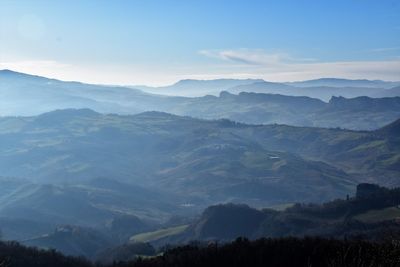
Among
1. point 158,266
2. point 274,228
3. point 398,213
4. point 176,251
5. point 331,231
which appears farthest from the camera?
point 274,228

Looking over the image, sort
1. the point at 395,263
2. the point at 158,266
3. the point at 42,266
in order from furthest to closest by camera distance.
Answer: the point at 42,266 < the point at 158,266 < the point at 395,263

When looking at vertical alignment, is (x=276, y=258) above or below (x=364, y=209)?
above

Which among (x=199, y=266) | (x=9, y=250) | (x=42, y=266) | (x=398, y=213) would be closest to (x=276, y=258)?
(x=199, y=266)

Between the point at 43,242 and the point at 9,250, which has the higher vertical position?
the point at 9,250

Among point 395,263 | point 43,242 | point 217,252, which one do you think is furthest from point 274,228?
point 395,263

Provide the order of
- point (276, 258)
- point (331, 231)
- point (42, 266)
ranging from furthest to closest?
point (331, 231) → point (42, 266) → point (276, 258)

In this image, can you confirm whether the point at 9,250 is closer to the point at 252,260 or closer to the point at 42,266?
the point at 42,266

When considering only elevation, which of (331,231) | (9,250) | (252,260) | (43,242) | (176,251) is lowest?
(43,242)

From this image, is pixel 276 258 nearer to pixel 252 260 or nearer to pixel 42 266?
pixel 252 260

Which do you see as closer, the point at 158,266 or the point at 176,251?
the point at 158,266
